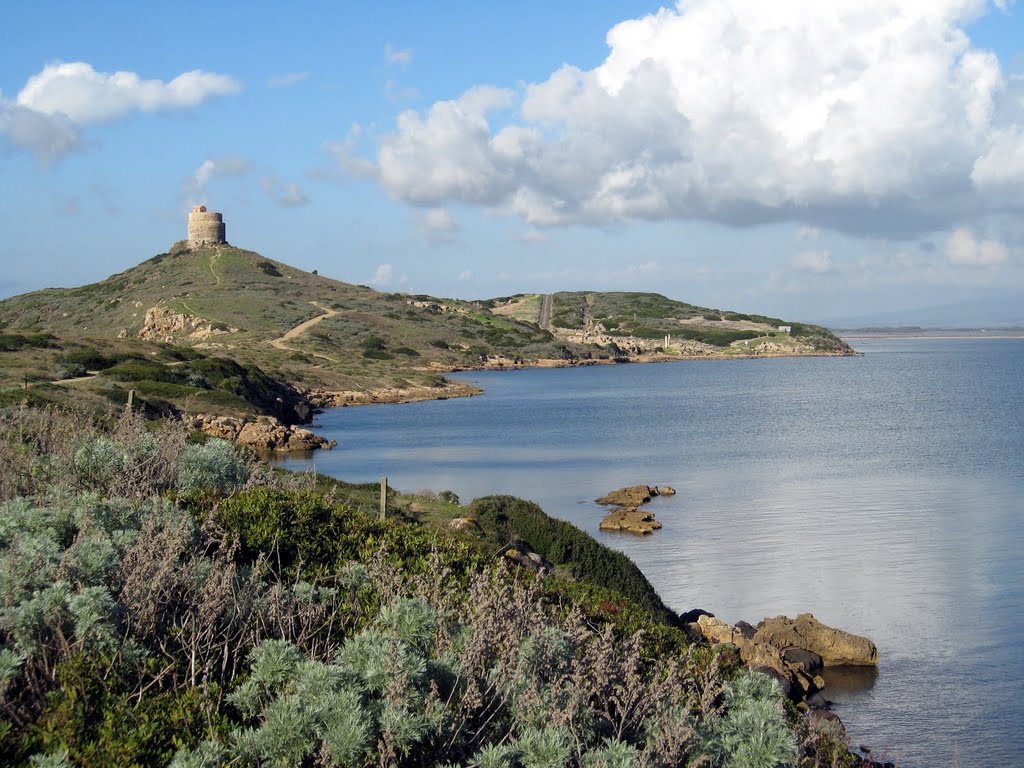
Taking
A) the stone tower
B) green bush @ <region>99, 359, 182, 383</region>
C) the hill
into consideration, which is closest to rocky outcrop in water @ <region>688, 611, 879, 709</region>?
the hill

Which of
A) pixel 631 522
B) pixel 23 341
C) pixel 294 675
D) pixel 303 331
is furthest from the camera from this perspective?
pixel 303 331

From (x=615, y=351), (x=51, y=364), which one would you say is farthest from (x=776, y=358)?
(x=51, y=364)

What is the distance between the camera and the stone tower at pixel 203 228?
468ft

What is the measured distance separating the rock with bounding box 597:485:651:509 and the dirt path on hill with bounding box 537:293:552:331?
405 ft

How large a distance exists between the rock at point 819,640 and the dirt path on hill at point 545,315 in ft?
455

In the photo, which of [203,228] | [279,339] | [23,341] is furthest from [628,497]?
[203,228]

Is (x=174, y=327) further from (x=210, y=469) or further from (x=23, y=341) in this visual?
(x=210, y=469)

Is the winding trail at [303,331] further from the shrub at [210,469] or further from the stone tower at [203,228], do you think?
the shrub at [210,469]

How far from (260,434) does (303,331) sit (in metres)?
57.3

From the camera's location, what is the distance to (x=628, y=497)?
31547 mm

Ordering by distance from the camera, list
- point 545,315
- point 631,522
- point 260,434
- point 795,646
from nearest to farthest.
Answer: point 795,646, point 631,522, point 260,434, point 545,315

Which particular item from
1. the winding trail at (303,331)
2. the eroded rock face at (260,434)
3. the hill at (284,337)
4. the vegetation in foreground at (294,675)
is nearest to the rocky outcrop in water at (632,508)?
the hill at (284,337)

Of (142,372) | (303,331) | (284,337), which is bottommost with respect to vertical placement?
(142,372)

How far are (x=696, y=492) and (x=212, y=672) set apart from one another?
2899 cm
